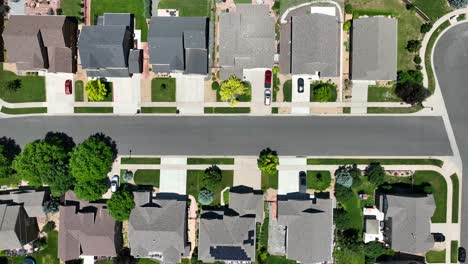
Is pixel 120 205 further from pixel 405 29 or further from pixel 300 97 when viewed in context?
pixel 405 29

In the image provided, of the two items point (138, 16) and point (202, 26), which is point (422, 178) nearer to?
point (202, 26)

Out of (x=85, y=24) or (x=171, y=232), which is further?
(x=85, y=24)

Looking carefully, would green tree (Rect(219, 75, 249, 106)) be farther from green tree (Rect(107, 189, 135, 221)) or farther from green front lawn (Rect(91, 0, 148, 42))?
green tree (Rect(107, 189, 135, 221))

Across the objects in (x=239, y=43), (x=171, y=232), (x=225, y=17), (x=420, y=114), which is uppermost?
(x=225, y=17)

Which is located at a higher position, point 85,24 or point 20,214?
point 85,24

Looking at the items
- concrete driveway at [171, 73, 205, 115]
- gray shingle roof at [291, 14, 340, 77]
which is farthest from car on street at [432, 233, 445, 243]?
concrete driveway at [171, 73, 205, 115]

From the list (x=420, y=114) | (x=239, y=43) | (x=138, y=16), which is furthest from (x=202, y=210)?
(x=420, y=114)

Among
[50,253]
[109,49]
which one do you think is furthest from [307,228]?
[50,253]

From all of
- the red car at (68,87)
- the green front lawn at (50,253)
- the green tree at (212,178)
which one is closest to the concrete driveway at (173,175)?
the green tree at (212,178)
